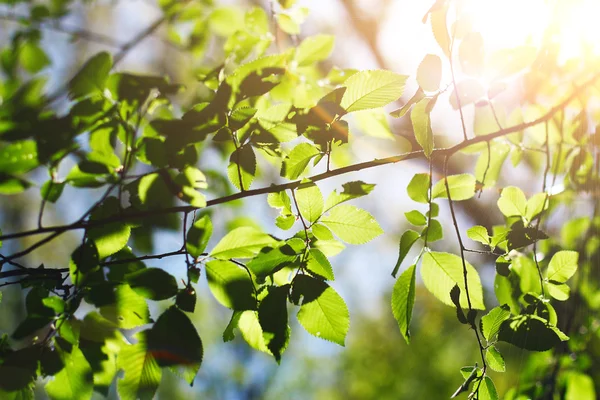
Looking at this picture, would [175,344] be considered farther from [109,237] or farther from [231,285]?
[109,237]

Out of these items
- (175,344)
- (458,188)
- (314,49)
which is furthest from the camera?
(314,49)

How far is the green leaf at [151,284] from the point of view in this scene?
0.61 meters

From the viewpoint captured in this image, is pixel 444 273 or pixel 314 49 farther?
pixel 314 49

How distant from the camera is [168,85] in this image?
802 millimetres

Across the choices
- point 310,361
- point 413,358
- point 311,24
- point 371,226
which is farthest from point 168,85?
point 310,361

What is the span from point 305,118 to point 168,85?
302 mm

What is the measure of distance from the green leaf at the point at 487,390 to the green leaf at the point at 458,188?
33 cm

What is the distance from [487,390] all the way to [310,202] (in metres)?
0.41

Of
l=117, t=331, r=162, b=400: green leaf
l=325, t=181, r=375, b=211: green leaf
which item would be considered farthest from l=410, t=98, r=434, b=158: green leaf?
l=117, t=331, r=162, b=400: green leaf

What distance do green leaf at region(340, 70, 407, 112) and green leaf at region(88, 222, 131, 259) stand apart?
436 millimetres

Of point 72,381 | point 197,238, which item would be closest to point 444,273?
point 197,238

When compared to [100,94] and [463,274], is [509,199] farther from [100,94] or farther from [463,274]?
[100,94]

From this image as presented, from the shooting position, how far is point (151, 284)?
2.01 feet

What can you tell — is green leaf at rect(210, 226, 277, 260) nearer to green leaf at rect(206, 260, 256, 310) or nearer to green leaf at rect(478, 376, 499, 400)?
green leaf at rect(206, 260, 256, 310)
